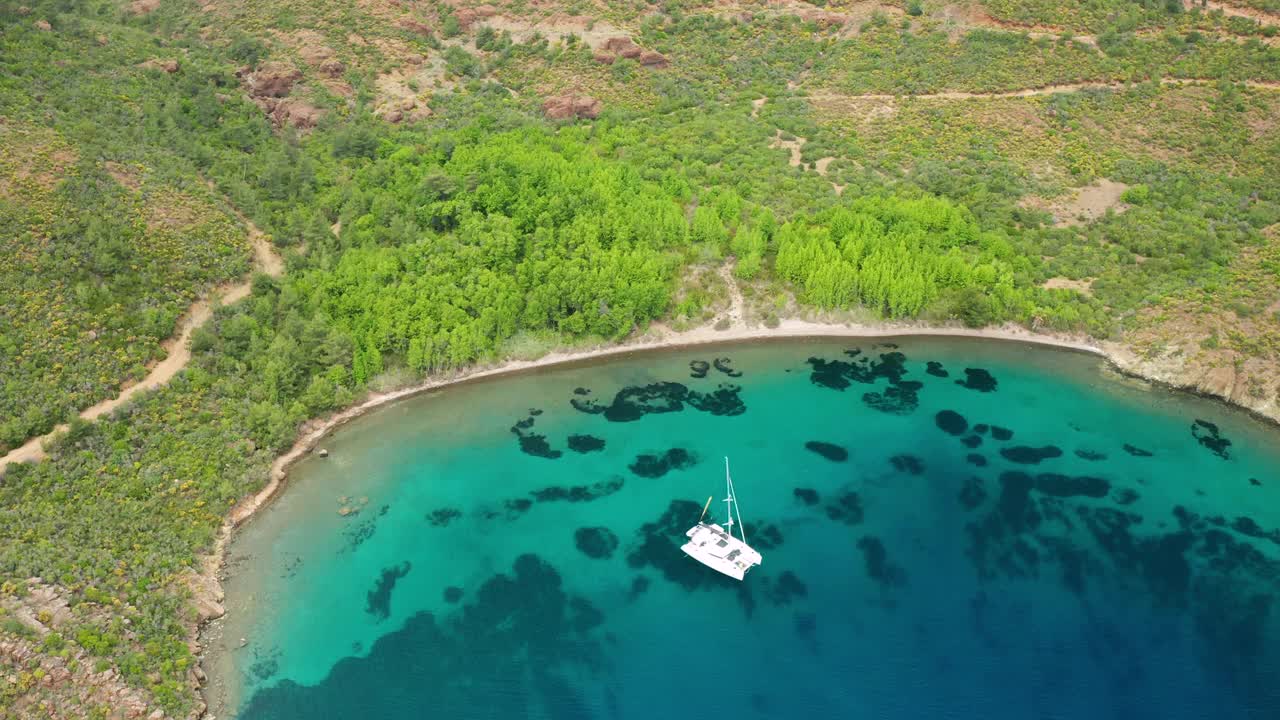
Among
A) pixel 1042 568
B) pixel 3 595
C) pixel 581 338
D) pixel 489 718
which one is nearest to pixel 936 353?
pixel 1042 568

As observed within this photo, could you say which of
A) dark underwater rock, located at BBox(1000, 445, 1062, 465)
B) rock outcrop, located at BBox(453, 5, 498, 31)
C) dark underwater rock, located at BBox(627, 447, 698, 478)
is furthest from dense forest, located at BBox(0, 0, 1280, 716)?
dark underwater rock, located at BBox(1000, 445, 1062, 465)

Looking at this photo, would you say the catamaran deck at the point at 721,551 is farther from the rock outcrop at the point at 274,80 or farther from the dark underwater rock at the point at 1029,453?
the rock outcrop at the point at 274,80

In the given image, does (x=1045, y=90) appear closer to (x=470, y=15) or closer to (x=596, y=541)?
(x=470, y=15)

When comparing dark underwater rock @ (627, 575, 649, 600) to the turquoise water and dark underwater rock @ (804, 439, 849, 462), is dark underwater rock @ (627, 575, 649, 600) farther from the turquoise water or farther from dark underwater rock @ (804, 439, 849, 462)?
dark underwater rock @ (804, 439, 849, 462)

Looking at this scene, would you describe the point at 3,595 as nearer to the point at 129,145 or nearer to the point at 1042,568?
the point at 129,145

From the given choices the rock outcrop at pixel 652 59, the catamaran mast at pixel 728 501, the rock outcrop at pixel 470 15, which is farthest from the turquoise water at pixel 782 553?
the rock outcrop at pixel 470 15
